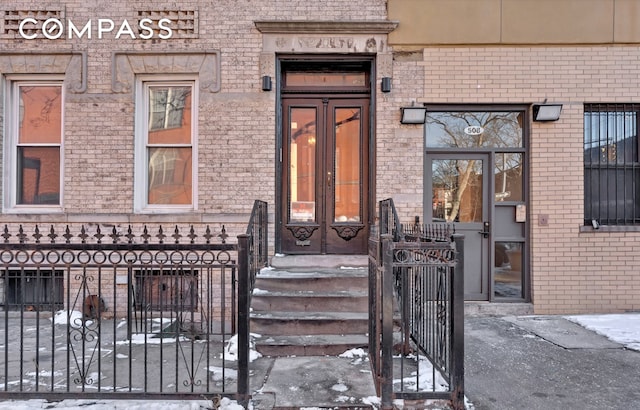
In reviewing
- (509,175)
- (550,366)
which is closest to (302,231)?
(509,175)

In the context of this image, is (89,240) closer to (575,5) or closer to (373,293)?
(373,293)

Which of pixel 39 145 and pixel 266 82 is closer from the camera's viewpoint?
pixel 266 82

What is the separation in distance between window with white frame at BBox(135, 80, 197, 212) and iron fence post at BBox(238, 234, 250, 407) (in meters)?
3.53

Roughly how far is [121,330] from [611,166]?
25.7ft

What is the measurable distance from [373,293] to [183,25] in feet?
17.2

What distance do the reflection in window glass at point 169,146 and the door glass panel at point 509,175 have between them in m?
4.98

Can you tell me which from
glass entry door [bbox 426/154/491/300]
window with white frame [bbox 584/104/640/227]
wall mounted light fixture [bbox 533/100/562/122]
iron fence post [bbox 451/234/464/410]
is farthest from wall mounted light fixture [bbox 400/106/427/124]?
iron fence post [bbox 451/234/464/410]

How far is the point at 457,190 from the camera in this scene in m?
6.86

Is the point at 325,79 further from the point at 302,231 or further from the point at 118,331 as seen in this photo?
the point at 118,331

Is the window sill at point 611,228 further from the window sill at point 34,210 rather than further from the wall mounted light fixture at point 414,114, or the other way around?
the window sill at point 34,210

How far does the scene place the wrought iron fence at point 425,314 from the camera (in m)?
3.58

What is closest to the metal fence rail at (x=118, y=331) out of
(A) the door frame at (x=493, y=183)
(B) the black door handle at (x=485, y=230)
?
(A) the door frame at (x=493, y=183)

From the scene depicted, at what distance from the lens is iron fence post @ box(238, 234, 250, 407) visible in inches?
144

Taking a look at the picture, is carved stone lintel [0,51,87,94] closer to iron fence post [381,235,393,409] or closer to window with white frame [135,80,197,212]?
window with white frame [135,80,197,212]
